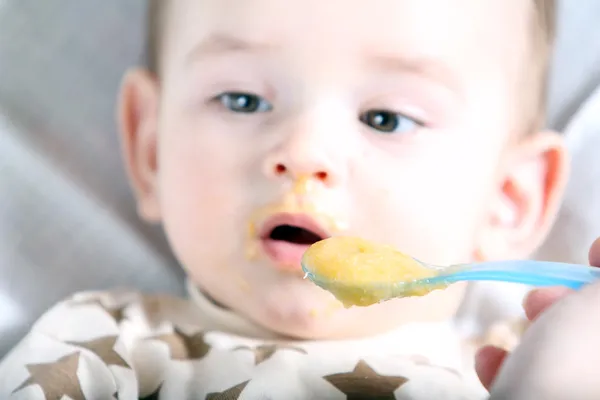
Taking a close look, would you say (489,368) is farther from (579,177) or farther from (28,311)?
(28,311)

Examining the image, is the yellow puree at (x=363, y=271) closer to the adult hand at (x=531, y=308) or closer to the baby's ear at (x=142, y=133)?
the adult hand at (x=531, y=308)

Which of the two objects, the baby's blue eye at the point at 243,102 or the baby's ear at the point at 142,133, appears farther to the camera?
the baby's ear at the point at 142,133

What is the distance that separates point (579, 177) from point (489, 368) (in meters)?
0.42

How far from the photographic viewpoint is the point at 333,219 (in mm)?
562

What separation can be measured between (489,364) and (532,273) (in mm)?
142

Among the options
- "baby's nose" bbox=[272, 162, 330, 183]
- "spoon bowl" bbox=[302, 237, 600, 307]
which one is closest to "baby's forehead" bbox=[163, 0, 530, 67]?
"baby's nose" bbox=[272, 162, 330, 183]

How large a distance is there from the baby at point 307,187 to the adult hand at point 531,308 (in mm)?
72

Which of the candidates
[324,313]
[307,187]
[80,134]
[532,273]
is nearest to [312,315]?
[324,313]

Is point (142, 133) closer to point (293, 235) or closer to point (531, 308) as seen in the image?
point (293, 235)

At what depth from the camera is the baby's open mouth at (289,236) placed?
22.1 inches

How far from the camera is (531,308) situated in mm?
475

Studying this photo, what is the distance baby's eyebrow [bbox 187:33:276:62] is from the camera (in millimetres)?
599

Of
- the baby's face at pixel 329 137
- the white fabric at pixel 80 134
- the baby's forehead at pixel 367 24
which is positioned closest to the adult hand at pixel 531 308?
the baby's face at pixel 329 137

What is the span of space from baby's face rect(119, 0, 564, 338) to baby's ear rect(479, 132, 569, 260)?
0.13ft
